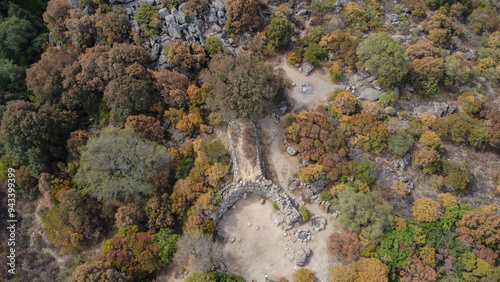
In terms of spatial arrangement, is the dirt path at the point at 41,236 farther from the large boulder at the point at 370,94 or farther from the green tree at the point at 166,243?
the large boulder at the point at 370,94

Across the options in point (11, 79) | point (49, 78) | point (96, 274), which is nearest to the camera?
point (96, 274)

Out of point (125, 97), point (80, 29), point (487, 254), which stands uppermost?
point (80, 29)

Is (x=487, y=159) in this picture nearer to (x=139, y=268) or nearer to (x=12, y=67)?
(x=139, y=268)

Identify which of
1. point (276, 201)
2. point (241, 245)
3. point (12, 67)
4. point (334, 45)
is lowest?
point (241, 245)

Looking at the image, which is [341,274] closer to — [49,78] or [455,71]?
[455,71]

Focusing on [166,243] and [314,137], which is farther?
[314,137]

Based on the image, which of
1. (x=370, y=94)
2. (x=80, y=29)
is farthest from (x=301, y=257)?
(x=80, y=29)

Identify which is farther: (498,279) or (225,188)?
(225,188)

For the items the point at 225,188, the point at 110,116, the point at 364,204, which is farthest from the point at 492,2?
the point at 110,116
